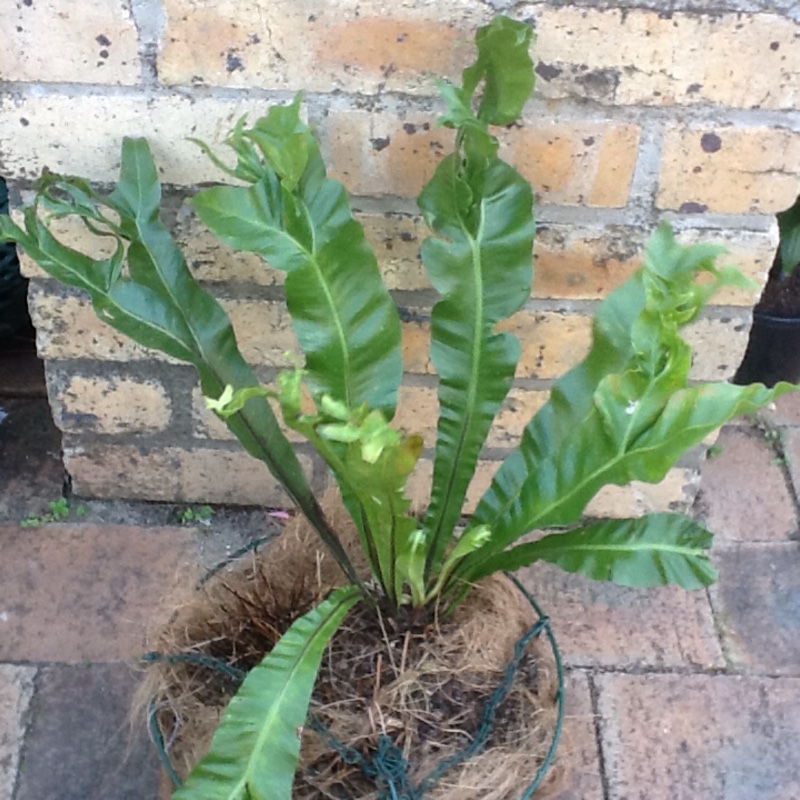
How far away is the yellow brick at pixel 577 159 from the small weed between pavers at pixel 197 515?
734mm

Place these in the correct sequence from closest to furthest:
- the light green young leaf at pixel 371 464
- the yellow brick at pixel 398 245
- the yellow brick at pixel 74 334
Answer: the light green young leaf at pixel 371 464 < the yellow brick at pixel 398 245 < the yellow brick at pixel 74 334

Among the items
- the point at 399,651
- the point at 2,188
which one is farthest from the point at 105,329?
the point at 399,651

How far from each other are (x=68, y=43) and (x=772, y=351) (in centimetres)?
130

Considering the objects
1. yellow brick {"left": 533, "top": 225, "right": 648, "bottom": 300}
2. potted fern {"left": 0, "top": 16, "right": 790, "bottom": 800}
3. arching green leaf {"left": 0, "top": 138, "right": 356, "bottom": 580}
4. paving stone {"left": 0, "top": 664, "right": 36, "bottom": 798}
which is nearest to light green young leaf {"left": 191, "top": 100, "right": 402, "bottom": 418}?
potted fern {"left": 0, "top": 16, "right": 790, "bottom": 800}

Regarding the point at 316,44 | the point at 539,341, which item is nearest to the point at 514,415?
the point at 539,341

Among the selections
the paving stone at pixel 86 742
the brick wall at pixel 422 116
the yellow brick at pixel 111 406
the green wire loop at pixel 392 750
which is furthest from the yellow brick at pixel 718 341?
the paving stone at pixel 86 742

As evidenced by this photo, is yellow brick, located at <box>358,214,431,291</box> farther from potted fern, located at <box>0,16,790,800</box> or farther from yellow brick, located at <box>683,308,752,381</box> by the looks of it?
yellow brick, located at <box>683,308,752,381</box>

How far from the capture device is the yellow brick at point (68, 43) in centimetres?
103

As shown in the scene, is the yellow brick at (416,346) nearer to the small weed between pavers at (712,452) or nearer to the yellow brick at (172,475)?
the yellow brick at (172,475)

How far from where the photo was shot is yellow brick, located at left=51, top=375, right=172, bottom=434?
1342mm

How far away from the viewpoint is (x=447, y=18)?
3.30 feet

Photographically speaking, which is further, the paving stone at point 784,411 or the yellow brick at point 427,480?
the paving stone at point 784,411

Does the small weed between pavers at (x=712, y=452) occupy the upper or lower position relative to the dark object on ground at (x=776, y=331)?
lower

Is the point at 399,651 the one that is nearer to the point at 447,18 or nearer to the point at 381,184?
the point at 381,184
